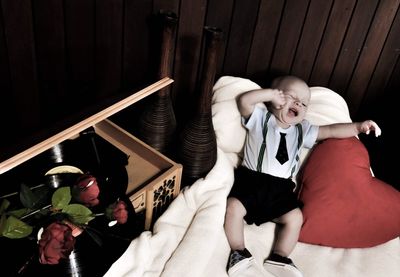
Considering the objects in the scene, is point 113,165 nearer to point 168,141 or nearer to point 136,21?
point 168,141

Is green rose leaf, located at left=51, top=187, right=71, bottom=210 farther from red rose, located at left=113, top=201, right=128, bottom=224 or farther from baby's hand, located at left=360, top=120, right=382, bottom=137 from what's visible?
baby's hand, located at left=360, top=120, right=382, bottom=137

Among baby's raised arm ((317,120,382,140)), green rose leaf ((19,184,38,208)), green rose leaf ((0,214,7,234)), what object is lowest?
green rose leaf ((0,214,7,234))

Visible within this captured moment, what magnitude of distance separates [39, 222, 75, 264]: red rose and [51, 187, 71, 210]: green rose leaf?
80 millimetres

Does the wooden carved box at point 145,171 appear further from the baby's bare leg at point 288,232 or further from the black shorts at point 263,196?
the baby's bare leg at point 288,232

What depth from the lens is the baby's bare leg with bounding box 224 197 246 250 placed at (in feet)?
4.18

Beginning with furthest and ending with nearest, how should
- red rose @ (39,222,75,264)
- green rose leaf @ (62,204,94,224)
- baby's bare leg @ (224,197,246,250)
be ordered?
baby's bare leg @ (224,197,246,250), green rose leaf @ (62,204,94,224), red rose @ (39,222,75,264)

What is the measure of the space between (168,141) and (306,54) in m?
0.63

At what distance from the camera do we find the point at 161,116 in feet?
4.64

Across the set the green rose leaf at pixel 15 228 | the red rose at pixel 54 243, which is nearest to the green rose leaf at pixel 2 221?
the green rose leaf at pixel 15 228

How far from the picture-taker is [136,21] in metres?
1.46

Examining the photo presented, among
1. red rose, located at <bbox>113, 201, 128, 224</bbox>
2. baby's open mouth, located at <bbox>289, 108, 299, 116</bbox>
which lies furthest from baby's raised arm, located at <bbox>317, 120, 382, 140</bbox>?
red rose, located at <bbox>113, 201, 128, 224</bbox>

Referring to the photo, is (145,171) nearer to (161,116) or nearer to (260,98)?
(161,116)

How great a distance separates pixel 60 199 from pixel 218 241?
52 centimetres

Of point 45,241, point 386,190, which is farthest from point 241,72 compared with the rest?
point 45,241
